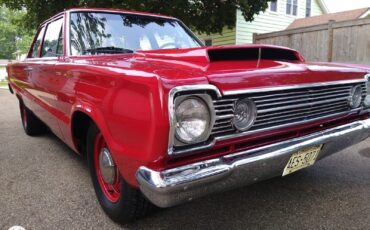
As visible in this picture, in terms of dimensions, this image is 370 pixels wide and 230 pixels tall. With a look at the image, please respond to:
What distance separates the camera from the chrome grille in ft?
6.35

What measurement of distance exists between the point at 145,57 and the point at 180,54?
293mm

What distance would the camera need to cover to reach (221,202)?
113 inches

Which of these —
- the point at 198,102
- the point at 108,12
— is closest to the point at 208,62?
the point at 198,102

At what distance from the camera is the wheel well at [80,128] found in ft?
9.08

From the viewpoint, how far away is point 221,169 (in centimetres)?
187

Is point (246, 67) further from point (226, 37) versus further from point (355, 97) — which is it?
point (226, 37)

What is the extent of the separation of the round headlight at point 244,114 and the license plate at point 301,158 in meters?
0.42

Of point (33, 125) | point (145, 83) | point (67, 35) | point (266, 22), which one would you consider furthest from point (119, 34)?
point (266, 22)

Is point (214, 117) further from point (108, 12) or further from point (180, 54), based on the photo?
point (108, 12)

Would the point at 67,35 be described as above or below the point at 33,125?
above

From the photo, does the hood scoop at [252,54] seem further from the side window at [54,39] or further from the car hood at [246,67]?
the side window at [54,39]

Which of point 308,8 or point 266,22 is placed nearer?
point 266,22

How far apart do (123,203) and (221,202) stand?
2.98ft

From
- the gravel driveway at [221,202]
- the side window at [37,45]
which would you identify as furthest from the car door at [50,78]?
the gravel driveway at [221,202]
